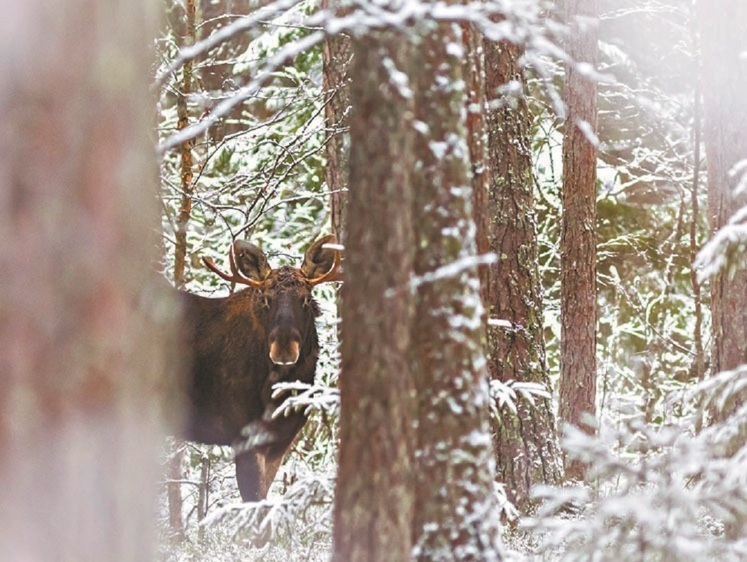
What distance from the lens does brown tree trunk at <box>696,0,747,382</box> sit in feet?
20.4

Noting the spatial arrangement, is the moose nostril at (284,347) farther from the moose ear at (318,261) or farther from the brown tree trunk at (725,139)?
the brown tree trunk at (725,139)

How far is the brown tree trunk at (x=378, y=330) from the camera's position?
3930 millimetres

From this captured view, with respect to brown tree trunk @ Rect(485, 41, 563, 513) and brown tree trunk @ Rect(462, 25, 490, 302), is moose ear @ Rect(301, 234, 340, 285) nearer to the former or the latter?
brown tree trunk @ Rect(485, 41, 563, 513)

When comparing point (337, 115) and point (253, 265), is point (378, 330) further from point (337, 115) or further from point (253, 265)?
point (253, 265)

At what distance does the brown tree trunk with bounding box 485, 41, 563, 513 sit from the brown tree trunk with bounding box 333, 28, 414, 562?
13.0 ft

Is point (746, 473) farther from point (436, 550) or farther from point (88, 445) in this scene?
point (88, 445)

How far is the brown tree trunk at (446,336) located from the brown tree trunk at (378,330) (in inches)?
13.7

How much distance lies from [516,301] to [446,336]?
392cm

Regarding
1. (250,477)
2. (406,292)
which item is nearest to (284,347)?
(250,477)

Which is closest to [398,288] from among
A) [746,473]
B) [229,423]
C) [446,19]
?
[446,19]

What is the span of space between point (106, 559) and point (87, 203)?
1.03 metres

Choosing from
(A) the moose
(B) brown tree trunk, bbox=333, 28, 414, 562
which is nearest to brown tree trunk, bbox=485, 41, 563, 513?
(A) the moose

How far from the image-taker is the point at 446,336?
4352mm

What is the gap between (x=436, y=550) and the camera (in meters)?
4.36
